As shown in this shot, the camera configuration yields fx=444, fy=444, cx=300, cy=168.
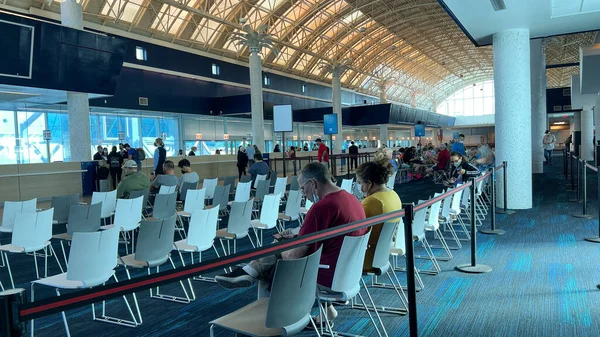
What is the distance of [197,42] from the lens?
73.2 feet

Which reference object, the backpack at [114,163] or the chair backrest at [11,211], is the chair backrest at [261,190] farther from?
the backpack at [114,163]

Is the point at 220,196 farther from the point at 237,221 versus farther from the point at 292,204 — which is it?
the point at 237,221

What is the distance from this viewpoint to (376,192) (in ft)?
11.8

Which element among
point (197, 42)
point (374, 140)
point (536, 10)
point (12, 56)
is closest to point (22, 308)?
point (536, 10)

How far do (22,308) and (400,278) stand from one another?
3816mm

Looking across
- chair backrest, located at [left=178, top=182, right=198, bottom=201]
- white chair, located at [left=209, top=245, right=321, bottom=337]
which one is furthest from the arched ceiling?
white chair, located at [left=209, top=245, right=321, bottom=337]

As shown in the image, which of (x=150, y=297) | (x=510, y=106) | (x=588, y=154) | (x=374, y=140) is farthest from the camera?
(x=374, y=140)

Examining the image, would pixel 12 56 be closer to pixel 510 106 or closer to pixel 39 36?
pixel 39 36

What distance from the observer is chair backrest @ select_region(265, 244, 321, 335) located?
1.99 m

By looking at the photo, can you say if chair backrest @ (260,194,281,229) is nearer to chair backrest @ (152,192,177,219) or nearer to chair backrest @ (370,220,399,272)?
chair backrest @ (152,192,177,219)

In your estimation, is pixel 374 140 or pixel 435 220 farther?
pixel 374 140

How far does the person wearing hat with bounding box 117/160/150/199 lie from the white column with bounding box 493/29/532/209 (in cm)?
651

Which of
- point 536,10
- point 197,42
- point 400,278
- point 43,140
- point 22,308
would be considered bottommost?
point 400,278

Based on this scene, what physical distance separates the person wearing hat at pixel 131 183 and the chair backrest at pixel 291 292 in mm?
5015
